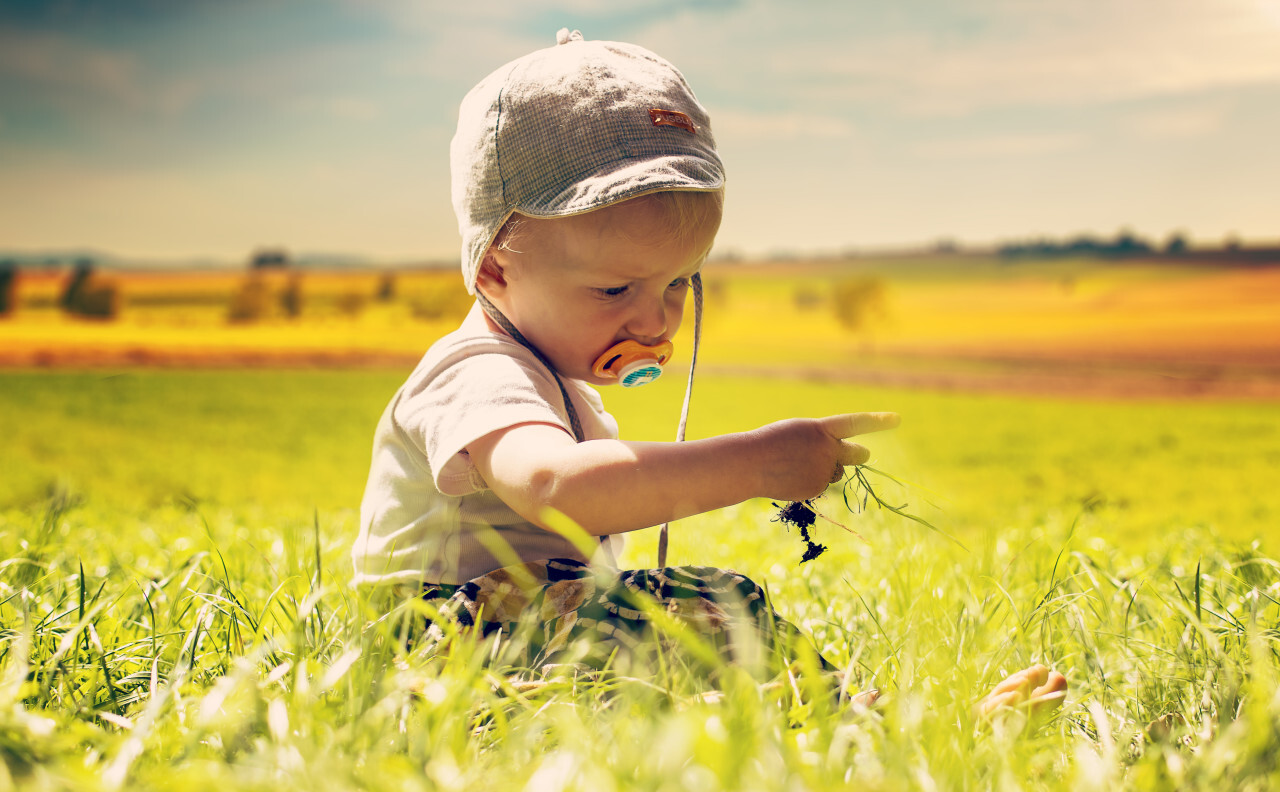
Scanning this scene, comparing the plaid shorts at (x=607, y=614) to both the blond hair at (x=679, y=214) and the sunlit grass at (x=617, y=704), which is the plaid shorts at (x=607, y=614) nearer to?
the sunlit grass at (x=617, y=704)

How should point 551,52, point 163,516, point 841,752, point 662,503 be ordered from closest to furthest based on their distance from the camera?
point 841,752
point 662,503
point 551,52
point 163,516

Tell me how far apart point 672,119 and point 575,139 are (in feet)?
0.60

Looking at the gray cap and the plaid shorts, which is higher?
the gray cap

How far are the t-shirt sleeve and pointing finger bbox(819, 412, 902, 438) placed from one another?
15.1 inches

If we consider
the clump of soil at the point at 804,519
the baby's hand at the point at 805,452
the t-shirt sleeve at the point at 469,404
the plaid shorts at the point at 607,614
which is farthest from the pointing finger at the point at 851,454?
the t-shirt sleeve at the point at 469,404

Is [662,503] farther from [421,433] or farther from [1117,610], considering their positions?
[1117,610]

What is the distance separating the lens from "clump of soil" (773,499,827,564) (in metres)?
1.30

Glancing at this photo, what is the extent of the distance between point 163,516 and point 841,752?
3.83 metres

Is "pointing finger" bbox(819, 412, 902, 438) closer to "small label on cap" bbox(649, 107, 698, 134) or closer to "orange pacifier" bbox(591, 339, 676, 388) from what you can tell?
"orange pacifier" bbox(591, 339, 676, 388)

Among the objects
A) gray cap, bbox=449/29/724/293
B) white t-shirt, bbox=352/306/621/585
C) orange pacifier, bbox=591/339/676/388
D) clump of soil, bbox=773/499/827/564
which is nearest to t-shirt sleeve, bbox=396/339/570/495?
white t-shirt, bbox=352/306/621/585

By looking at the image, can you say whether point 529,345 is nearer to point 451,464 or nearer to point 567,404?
point 567,404

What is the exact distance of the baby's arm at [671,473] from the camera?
1151mm

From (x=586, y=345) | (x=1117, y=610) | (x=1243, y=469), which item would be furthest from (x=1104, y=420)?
(x=586, y=345)

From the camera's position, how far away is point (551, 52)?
61.4 inches
